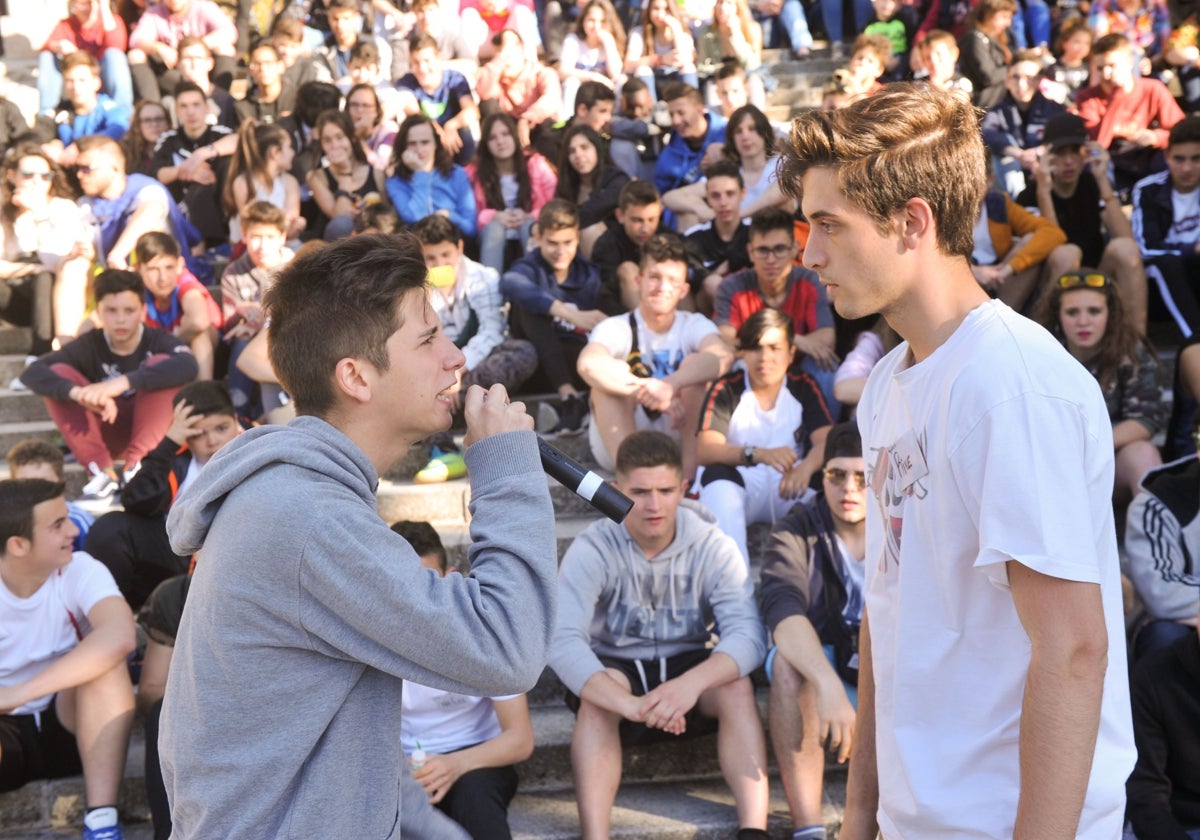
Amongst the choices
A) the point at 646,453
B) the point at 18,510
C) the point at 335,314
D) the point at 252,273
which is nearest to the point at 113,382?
the point at 252,273

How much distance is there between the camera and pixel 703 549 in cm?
446

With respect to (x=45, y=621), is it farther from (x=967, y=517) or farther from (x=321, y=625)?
(x=967, y=517)

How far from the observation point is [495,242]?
7016 mm

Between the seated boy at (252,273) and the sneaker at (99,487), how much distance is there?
0.93 metres

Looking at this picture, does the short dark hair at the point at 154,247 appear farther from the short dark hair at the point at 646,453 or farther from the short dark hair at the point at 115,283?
the short dark hair at the point at 646,453

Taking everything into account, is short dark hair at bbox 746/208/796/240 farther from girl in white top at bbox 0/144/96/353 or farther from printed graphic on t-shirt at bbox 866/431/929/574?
printed graphic on t-shirt at bbox 866/431/929/574

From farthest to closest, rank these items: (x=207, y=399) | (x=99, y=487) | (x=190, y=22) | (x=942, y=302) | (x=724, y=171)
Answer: (x=190, y=22) → (x=724, y=171) → (x=99, y=487) → (x=207, y=399) → (x=942, y=302)

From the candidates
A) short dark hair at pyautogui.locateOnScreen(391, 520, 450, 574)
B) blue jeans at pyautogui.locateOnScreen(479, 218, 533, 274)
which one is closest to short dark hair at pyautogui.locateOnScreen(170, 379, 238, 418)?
short dark hair at pyautogui.locateOnScreen(391, 520, 450, 574)

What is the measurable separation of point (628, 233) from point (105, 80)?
4.84 m

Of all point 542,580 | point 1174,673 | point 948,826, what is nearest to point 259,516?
point 542,580

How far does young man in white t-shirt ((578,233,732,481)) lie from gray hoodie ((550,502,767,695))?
1.06m

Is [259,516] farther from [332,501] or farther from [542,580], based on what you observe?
[542,580]

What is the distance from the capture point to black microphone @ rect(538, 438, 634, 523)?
1.92m

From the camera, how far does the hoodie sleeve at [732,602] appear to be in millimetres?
4277
